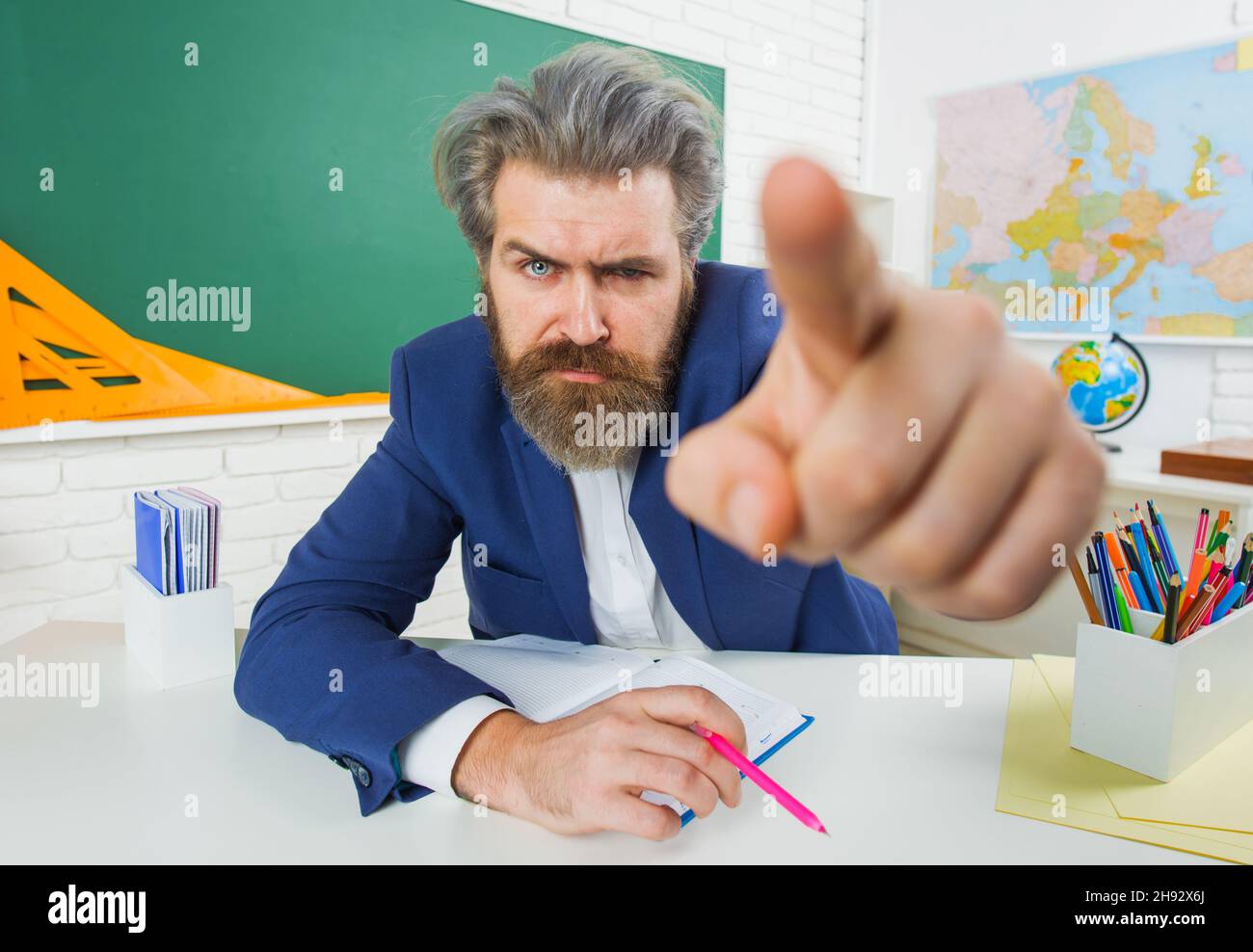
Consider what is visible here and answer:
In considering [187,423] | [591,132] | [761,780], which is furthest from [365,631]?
[187,423]

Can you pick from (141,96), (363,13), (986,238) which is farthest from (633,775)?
(986,238)

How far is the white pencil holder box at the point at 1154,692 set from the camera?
0.74 metres

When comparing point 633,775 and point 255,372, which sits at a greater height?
point 255,372

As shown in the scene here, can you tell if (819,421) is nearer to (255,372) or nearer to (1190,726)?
(1190,726)

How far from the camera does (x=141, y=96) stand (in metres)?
1.82

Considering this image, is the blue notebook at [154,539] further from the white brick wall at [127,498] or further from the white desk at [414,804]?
the white brick wall at [127,498]

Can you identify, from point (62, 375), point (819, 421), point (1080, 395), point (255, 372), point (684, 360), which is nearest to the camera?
point (819, 421)

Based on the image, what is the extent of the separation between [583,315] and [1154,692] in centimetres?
73

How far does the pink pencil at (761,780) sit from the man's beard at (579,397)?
0.48 m

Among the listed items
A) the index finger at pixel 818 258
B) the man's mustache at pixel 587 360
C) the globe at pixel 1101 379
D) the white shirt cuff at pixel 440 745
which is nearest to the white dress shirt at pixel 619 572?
the man's mustache at pixel 587 360

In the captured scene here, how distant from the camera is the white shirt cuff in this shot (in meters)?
0.77

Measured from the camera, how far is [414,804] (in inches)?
29.6
